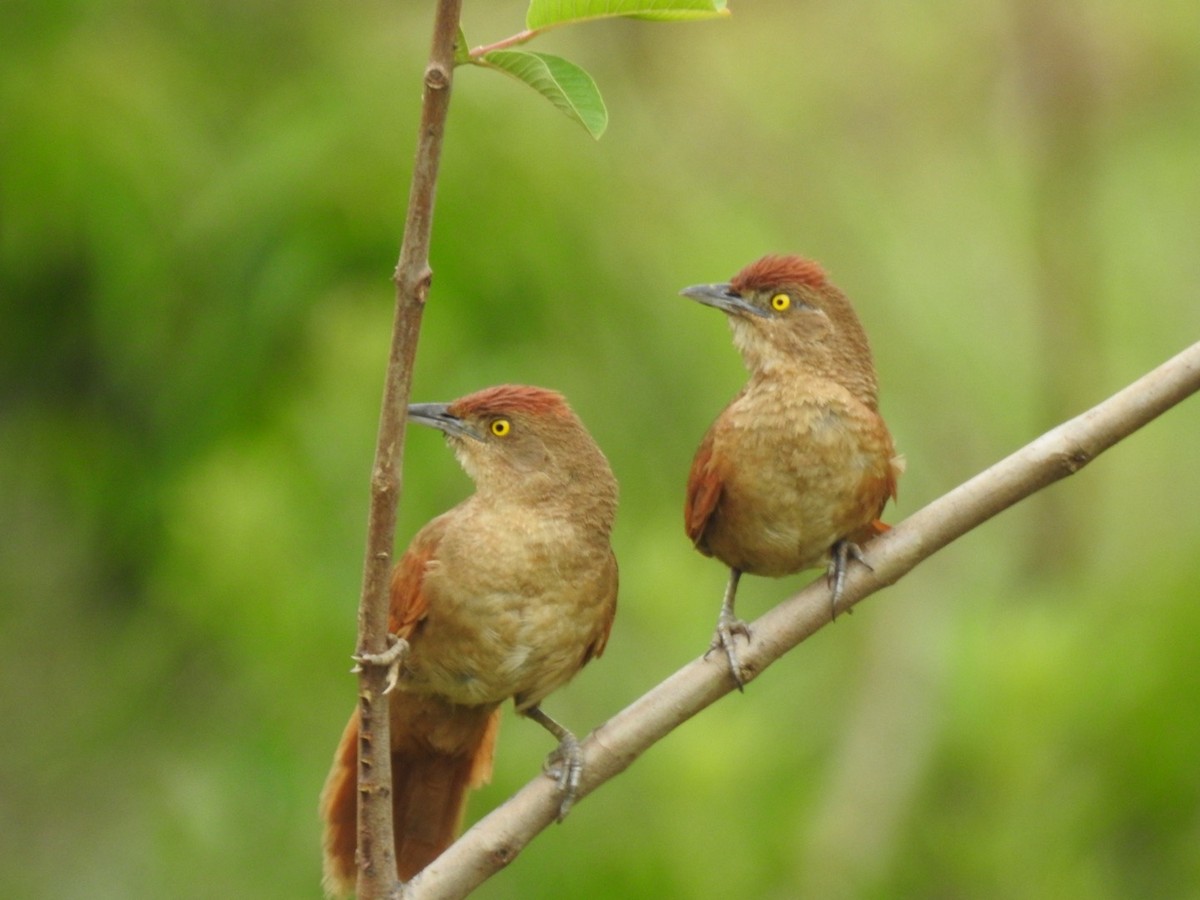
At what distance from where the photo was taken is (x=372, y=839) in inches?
138

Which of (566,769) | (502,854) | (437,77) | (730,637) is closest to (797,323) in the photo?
(730,637)

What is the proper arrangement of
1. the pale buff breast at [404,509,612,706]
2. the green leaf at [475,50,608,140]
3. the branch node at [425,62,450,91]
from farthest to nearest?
the pale buff breast at [404,509,612,706]
the green leaf at [475,50,608,140]
the branch node at [425,62,450,91]

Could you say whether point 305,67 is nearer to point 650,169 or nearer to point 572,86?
point 650,169

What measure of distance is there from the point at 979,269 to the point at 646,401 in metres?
4.44

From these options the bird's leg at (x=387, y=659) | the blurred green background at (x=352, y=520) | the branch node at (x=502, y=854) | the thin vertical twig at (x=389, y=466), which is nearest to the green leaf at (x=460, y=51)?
the thin vertical twig at (x=389, y=466)

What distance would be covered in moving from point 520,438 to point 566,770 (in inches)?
42.8

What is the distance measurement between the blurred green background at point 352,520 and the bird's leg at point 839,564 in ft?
6.60

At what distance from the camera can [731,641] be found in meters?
3.80

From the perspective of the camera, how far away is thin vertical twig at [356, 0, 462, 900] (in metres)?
2.70

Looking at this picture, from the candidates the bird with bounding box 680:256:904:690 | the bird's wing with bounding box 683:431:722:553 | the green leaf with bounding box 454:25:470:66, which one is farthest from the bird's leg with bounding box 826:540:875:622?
the green leaf with bounding box 454:25:470:66

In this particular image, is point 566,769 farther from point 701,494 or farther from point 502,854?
point 701,494

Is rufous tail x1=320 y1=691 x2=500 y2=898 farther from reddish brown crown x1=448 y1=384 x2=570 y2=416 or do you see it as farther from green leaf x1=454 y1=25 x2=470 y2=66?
green leaf x1=454 y1=25 x2=470 y2=66

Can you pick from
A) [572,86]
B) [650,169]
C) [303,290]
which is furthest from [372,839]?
[650,169]

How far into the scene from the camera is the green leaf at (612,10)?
286 cm
